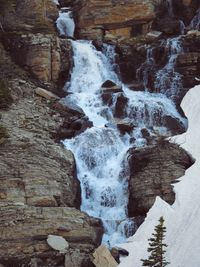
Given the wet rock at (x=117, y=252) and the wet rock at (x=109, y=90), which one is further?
the wet rock at (x=109, y=90)

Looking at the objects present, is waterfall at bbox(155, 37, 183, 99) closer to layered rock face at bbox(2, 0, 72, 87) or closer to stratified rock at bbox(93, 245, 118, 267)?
layered rock face at bbox(2, 0, 72, 87)

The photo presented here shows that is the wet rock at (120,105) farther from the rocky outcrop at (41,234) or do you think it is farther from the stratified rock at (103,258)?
the stratified rock at (103,258)

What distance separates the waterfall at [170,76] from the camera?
106ft

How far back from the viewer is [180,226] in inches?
803

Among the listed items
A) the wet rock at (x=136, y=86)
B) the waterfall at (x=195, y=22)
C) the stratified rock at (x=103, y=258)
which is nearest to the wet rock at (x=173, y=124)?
the wet rock at (x=136, y=86)

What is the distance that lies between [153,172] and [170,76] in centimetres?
1083

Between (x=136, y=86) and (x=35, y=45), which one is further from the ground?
(x=35, y=45)

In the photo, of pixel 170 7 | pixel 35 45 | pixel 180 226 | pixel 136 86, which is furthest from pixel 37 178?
pixel 170 7

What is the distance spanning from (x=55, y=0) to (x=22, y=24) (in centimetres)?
541

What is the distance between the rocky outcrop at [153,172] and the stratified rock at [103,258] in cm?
366

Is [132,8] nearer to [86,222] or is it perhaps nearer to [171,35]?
[171,35]

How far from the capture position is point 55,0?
40.5 metres

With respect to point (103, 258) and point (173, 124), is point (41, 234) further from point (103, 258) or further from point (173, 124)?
point (173, 124)

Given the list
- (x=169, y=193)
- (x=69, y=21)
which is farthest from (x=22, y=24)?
(x=169, y=193)
